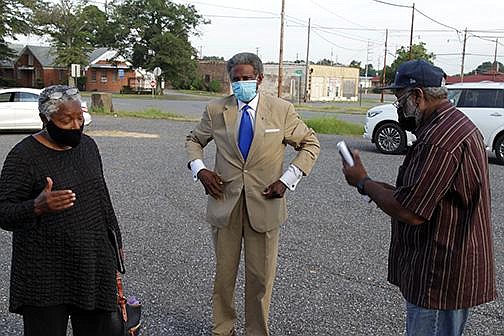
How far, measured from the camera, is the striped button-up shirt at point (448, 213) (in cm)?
238

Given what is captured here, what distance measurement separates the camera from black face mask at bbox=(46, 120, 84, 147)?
2.82m

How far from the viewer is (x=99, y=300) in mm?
2963

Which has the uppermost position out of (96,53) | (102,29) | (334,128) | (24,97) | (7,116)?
(102,29)

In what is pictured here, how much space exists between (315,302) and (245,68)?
1.97 m

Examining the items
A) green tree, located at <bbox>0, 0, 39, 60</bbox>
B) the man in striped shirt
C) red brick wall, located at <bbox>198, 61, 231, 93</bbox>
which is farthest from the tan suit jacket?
red brick wall, located at <bbox>198, 61, 231, 93</bbox>

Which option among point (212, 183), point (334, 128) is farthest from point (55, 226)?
point (334, 128)

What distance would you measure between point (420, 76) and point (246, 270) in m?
1.78

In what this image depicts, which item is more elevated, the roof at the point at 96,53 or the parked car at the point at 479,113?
the roof at the point at 96,53

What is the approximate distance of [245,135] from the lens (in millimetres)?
3600

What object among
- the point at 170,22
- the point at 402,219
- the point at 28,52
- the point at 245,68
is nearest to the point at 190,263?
the point at 245,68

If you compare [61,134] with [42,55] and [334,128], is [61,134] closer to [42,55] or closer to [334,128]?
[334,128]

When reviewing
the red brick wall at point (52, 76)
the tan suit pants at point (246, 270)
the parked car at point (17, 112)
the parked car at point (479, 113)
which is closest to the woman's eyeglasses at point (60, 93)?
the tan suit pants at point (246, 270)

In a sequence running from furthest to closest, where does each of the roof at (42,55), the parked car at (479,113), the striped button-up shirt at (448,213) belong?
the roof at (42,55) → the parked car at (479,113) → the striped button-up shirt at (448,213)

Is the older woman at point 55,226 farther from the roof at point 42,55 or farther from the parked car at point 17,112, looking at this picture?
the roof at point 42,55
